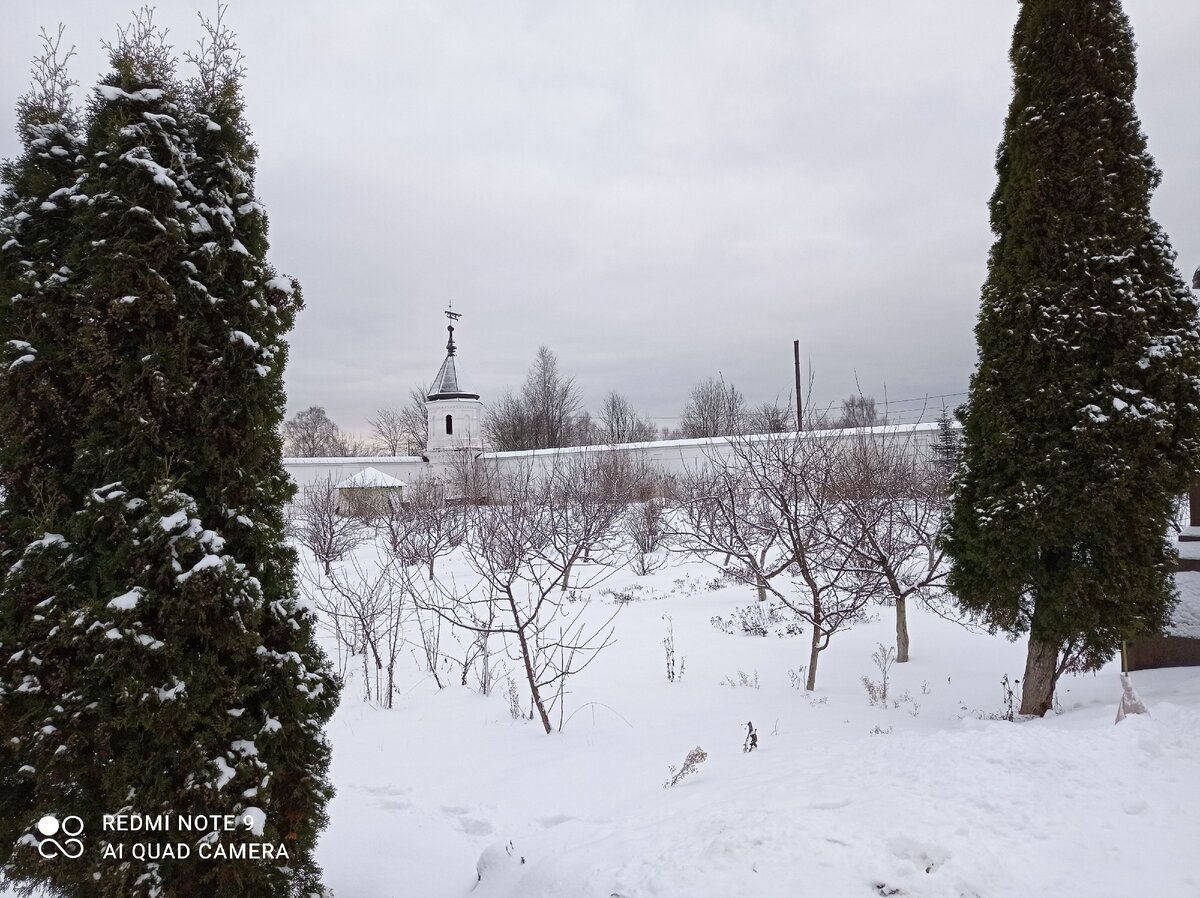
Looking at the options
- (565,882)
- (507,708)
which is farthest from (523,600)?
(565,882)

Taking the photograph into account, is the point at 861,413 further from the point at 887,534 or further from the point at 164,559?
the point at 164,559

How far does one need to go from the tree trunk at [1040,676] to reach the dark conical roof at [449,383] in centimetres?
3190

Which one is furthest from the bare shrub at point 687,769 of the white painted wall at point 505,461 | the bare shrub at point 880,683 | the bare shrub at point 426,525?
the white painted wall at point 505,461

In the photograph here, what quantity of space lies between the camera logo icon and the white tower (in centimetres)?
3208

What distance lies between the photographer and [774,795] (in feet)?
9.84

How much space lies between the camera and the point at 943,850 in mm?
2383

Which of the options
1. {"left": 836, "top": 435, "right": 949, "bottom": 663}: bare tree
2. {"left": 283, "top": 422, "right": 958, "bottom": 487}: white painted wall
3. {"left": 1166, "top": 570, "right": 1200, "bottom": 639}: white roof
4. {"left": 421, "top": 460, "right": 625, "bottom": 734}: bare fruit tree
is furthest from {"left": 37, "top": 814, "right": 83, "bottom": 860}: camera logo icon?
{"left": 283, "top": 422, "right": 958, "bottom": 487}: white painted wall

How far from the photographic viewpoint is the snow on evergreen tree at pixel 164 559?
7.10 feet

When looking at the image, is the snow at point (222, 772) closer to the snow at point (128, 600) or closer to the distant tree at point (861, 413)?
the snow at point (128, 600)

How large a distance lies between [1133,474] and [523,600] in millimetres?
8602

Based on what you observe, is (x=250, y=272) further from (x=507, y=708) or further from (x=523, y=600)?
(x=523, y=600)

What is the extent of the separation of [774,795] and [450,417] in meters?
32.7

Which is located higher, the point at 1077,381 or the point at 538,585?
the point at 1077,381

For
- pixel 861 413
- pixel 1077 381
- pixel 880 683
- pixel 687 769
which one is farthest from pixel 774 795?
pixel 861 413
